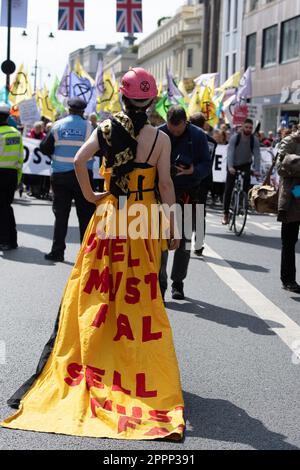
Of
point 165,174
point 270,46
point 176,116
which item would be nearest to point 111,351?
point 165,174

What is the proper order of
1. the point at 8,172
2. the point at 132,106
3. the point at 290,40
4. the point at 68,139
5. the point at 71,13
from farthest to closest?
the point at 290,40, the point at 71,13, the point at 8,172, the point at 68,139, the point at 132,106

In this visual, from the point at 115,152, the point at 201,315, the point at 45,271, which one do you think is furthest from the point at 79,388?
the point at 45,271

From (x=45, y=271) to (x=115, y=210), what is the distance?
16.8ft

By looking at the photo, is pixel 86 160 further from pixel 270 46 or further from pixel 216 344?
pixel 270 46

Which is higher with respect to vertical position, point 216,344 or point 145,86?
point 145,86

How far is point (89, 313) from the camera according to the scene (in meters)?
5.04

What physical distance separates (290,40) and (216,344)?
40.6 m

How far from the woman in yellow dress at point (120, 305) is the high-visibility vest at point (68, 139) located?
570 centimetres

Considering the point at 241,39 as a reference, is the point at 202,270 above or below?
below

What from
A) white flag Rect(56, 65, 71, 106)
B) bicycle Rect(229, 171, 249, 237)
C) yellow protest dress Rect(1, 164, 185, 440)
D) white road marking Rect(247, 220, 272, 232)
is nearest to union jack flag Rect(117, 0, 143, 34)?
white flag Rect(56, 65, 71, 106)

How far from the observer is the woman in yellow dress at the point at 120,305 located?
4.82 metres

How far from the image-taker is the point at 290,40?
45.4 m

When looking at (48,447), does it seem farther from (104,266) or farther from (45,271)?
(45,271)

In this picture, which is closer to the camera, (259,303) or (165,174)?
(165,174)
